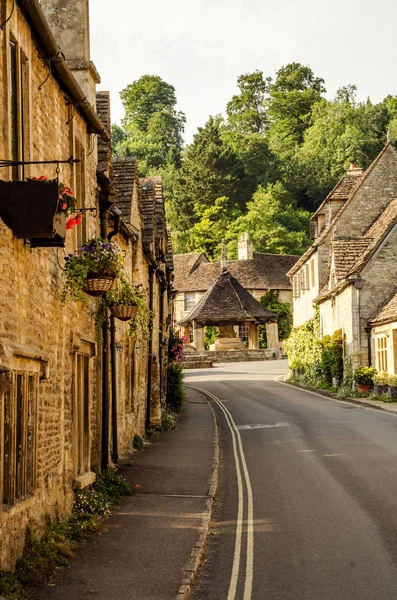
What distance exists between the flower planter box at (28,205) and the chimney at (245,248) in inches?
3131

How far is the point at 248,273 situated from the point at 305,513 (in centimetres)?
7276

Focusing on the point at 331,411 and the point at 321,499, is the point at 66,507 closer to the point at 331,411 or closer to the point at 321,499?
the point at 321,499

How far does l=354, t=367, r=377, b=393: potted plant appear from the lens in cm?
3791

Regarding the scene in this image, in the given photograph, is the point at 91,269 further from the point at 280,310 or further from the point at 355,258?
the point at 280,310

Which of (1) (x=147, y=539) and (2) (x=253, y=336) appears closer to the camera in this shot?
(1) (x=147, y=539)

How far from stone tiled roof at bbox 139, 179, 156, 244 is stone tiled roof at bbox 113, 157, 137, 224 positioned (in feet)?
7.95

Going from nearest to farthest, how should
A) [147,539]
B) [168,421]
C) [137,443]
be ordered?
[147,539] → [137,443] → [168,421]

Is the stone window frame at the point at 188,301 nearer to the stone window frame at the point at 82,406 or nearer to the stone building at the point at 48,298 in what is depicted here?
the stone building at the point at 48,298

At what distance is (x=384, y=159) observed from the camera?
48.1 m

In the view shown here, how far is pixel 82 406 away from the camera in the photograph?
1315 cm

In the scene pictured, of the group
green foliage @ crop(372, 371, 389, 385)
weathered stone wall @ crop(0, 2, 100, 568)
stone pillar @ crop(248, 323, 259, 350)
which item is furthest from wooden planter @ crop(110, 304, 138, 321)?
stone pillar @ crop(248, 323, 259, 350)

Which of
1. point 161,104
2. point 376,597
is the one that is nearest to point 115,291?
point 376,597

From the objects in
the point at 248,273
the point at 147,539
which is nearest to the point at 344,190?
the point at 248,273

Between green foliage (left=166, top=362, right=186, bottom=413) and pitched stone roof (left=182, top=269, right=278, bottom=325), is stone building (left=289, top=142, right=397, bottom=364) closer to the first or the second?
pitched stone roof (left=182, top=269, right=278, bottom=325)
